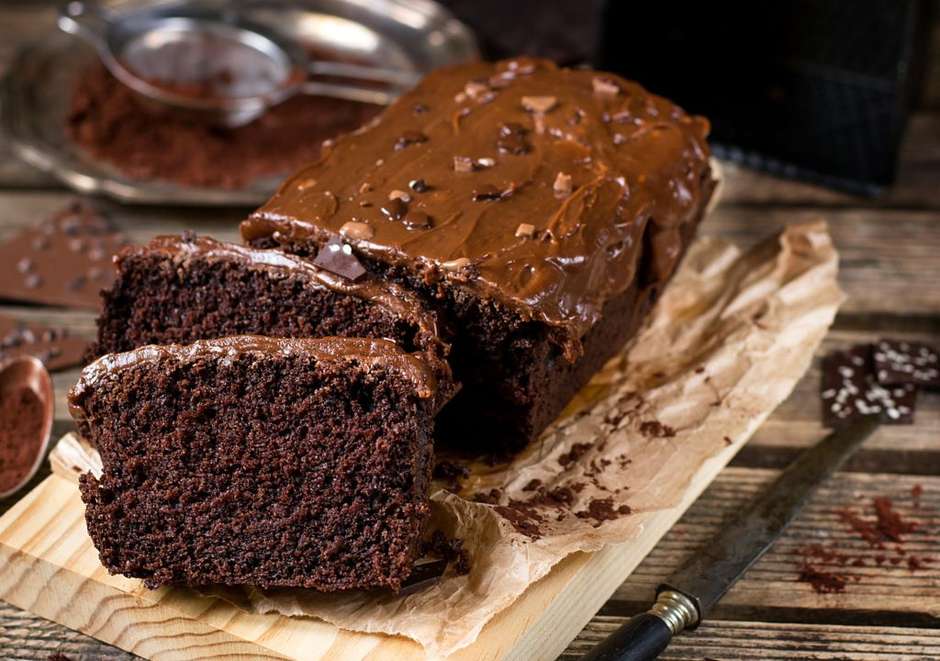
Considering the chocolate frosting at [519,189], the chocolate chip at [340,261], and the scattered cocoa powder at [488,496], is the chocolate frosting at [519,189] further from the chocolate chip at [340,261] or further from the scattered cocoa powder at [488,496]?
the scattered cocoa powder at [488,496]

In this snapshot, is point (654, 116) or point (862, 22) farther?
point (862, 22)

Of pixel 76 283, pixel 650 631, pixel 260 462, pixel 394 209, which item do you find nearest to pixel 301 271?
pixel 394 209

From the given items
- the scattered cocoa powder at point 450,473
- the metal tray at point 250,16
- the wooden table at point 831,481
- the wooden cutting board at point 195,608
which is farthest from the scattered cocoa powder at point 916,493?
the metal tray at point 250,16

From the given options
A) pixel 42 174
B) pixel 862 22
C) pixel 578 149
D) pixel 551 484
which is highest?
pixel 862 22

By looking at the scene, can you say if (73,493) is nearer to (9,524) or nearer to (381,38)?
(9,524)

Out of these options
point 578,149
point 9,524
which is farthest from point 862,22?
point 9,524

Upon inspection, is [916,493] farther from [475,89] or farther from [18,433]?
[18,433]

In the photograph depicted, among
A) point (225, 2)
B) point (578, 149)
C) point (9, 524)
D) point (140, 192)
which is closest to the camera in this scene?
point (9, 524)
